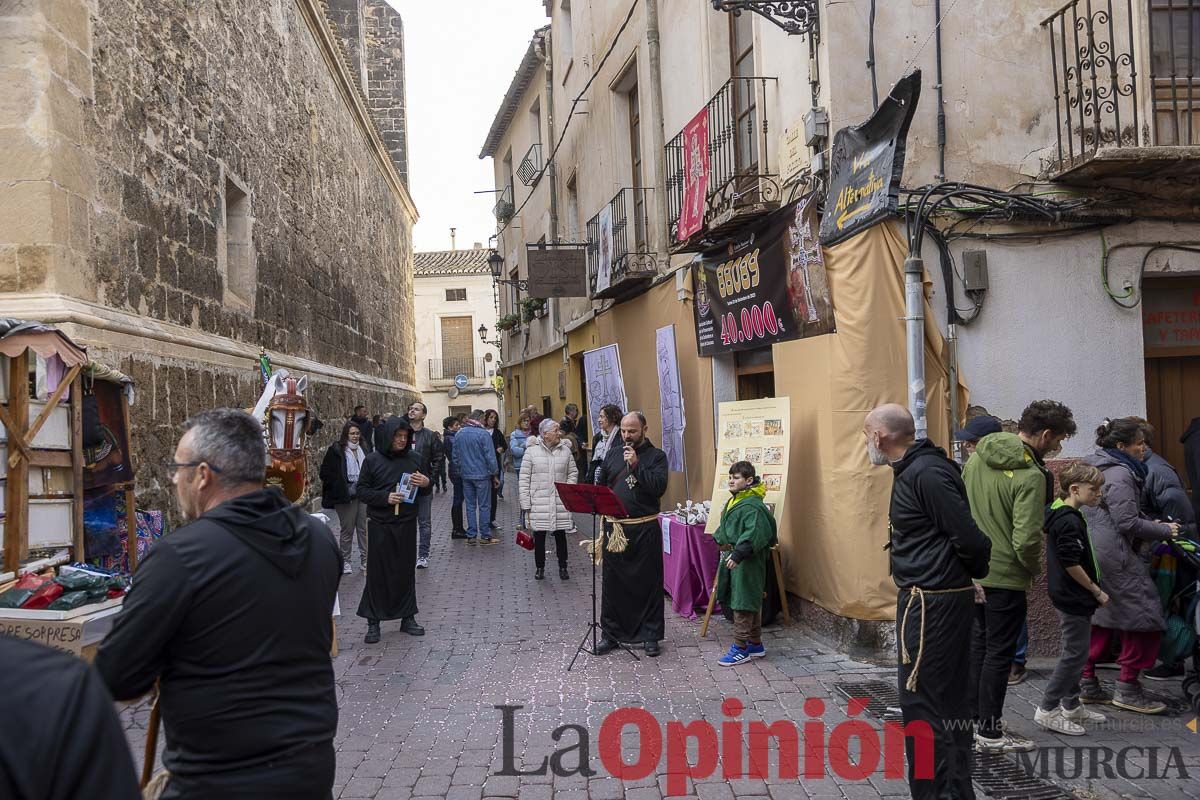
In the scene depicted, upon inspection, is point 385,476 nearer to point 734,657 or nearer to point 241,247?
point 734,657

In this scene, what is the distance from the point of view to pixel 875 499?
21.5 ft

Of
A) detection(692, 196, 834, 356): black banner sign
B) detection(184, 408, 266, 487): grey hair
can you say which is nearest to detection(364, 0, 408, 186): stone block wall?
detection(692, 196, 834, 356): black banner sign

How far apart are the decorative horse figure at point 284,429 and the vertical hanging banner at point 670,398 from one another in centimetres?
400

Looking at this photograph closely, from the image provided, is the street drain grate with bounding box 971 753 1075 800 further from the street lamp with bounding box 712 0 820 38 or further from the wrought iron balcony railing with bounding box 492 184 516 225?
the wrought iron balcony railing with bounding box 492 184 516 225

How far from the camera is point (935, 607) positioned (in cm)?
397

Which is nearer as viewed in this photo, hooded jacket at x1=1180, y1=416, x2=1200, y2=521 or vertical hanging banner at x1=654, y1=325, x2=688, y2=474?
hooded jacket at x1=1180, y1=416, x2=1200, y2=521

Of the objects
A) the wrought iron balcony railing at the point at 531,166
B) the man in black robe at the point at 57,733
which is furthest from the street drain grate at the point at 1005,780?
the wrought iron balcony railing at the point at 531,166

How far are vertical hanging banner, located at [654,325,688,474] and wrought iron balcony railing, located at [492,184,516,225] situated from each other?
1363cm

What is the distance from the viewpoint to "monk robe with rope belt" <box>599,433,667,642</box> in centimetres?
707

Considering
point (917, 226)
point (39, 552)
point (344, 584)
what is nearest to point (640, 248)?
point (344, 584)

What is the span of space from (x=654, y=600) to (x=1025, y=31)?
4753 millimetres

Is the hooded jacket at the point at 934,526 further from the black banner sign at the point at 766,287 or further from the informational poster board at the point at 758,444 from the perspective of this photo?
the informational poster board at the point at 758,444

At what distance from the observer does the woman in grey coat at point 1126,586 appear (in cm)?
543

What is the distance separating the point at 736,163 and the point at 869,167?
2228 millimetres
